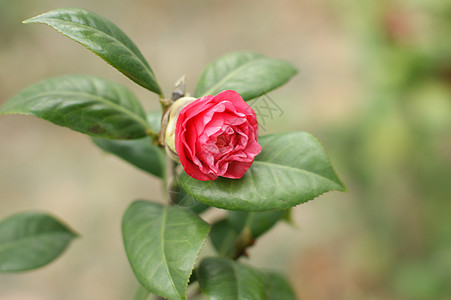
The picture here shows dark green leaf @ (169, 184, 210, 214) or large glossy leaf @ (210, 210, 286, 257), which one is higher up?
dark green leaf @ (169, 184, 210, 214)

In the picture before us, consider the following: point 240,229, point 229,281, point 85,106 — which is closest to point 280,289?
point 240,229

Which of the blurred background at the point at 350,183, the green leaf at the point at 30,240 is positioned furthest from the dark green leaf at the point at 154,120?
the blurred background at the point at 350,183

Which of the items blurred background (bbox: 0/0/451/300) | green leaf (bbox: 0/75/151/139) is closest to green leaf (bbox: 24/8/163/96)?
green leaf (bbox: 0/75/151/139)

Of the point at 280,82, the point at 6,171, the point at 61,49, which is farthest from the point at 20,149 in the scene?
the point at 280,82

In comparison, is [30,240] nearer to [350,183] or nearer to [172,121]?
[172,121]

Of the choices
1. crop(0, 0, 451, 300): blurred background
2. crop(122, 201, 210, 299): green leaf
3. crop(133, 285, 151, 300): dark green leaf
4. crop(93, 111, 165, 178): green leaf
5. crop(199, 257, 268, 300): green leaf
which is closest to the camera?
crop(122, 201, 210, 299): green leaf

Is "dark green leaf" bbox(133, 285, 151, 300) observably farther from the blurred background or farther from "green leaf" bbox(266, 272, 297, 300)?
the blurred background

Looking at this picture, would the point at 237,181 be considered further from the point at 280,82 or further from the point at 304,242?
the point at 304,242

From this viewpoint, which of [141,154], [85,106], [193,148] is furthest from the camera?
[141,154]
